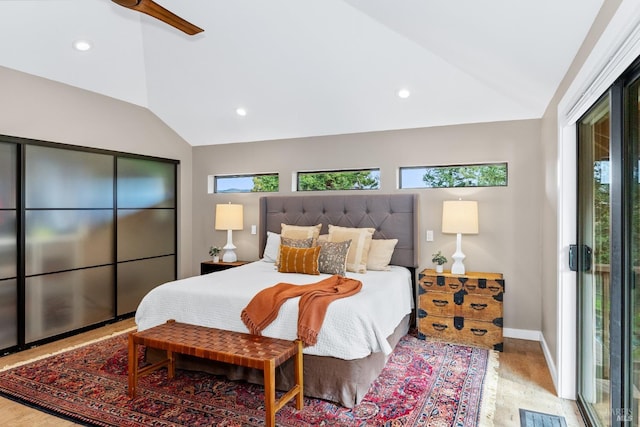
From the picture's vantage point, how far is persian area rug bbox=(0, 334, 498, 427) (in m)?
2.46

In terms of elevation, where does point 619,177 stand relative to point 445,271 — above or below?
above

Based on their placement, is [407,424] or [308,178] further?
[308,178]

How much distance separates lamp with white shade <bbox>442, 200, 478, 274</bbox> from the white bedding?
1.91 feet

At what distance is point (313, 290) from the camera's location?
2.94m

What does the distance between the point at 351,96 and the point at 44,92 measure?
3078 mm

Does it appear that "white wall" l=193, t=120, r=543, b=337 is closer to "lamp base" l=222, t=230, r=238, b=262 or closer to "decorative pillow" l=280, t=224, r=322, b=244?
"decorative pillow" l=280, t=224, r=322, b=244

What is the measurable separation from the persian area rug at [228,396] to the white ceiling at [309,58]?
230cm

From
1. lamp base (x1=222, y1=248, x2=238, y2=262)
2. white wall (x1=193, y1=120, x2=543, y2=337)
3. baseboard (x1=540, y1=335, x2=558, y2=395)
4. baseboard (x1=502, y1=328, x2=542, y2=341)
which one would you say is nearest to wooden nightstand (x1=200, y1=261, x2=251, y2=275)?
lamp base (x1=222, y1=248, x2=238, y2=262)

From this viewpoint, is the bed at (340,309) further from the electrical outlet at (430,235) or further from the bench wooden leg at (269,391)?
the bench wooden leg at (269,391)

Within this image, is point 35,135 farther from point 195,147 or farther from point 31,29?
point 195,147

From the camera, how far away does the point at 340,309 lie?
269cm

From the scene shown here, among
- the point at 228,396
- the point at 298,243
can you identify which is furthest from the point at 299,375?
the point at 298,243

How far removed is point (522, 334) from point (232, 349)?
3047mm

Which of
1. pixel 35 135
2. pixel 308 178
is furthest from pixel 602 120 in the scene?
pixel 35 135
